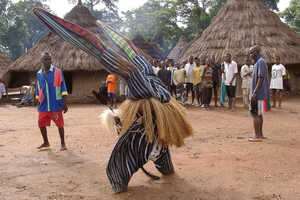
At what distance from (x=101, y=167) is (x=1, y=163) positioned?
142 cm

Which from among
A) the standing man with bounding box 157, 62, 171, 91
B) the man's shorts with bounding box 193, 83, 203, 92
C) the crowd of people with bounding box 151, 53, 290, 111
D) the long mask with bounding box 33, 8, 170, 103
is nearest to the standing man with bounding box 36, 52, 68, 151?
the long mask with bounding box 33, 8, 170, 103

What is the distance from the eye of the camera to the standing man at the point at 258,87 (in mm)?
4527

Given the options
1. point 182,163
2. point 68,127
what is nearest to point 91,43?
point 182,163

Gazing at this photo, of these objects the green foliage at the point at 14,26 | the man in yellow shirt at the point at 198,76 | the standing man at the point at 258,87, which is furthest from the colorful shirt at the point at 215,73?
the green foliage at the point at 14,26

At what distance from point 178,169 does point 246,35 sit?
10672mm

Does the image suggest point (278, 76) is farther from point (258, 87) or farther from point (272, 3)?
point (272, 3)

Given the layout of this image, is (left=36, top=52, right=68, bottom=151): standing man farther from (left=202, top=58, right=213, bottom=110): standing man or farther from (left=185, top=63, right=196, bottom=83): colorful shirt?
(left=185, top=63, right=196, bottom=83): colorful shirt

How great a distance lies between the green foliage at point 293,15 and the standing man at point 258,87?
2989 centimetres

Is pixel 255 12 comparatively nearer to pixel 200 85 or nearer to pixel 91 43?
pixel 200 85

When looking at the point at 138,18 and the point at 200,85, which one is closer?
the point at 200,85

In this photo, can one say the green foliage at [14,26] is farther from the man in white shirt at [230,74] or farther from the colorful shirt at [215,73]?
the man in white shirt at [230,74]

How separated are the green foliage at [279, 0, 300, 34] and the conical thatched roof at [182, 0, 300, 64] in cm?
1997

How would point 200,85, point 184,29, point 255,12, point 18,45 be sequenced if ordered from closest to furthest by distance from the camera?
point 200,85
point 255,12
point 184,29
point 18,45

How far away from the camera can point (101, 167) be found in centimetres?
354
